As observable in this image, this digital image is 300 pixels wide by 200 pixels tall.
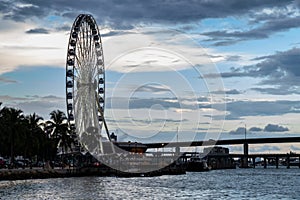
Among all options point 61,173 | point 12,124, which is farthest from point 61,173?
point 12,124

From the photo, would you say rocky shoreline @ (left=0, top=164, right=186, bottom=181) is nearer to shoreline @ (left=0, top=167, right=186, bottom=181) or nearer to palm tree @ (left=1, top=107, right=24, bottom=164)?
shoreline @ (left=0, top=167, right=186, bottom=181)

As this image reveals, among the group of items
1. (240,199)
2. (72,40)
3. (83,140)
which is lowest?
(240,199)

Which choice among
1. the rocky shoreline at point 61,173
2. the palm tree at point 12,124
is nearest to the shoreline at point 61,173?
the rocky shoreline at point 61,173

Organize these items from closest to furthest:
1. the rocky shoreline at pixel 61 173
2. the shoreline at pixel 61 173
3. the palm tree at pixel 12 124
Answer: the shoreline at pixel 61 173
the rocky shoreline at pixel 61 173
the palm tree at pixel 12 124

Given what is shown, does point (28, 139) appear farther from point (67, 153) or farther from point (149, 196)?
point (149, 196)

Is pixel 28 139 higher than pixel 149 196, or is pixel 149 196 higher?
pixel 28 139

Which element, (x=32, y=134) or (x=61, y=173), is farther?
(x=32, y=134)

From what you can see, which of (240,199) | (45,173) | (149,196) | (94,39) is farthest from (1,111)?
(240,199)

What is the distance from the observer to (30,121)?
490ft

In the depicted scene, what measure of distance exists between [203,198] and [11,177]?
1476 inches

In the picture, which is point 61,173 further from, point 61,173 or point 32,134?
point 32,134

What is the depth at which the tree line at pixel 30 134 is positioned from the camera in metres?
121

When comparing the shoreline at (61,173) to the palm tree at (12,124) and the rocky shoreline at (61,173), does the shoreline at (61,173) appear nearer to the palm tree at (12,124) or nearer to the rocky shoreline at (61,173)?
the rocky shoreline at (61,173)

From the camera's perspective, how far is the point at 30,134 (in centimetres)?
13862
